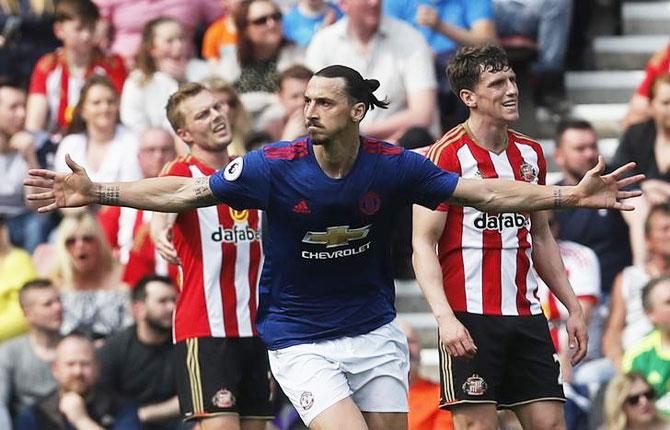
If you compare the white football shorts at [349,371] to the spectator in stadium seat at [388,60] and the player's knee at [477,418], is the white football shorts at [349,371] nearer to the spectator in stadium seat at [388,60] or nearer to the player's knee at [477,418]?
the player's knee at [477,418]

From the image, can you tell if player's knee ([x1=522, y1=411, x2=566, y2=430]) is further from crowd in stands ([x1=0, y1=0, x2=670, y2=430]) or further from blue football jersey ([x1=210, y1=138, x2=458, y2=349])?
crowd in stands ([x1=0, y1=0, x2=670, y2=430])

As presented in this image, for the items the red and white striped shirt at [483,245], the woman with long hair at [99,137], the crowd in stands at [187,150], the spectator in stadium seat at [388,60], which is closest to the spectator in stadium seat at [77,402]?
the crowd in stands at [187,150]

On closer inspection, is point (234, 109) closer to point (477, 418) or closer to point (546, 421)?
point (477, 418)

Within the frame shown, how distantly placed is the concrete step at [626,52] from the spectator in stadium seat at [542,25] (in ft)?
2.70

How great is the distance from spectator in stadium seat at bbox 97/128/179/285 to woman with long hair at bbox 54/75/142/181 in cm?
22

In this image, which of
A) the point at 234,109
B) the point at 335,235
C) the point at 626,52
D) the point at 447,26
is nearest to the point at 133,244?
the point at 234,109

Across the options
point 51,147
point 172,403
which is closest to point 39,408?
point 172,403

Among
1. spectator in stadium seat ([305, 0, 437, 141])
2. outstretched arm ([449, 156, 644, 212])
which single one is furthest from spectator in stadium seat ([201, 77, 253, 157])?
outstretched arm ([449, 156, 644, 212])

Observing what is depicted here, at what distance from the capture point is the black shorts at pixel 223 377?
33.2 feet

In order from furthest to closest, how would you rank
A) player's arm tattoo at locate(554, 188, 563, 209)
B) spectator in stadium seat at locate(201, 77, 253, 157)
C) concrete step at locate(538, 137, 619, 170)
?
1. concrete step at locate(538, 137, 619, 170)
2. spectator in stadium seat at locate(201, 77, 253, 157)
3. player's arm tattoo at locate(554, 188, 563, 209)

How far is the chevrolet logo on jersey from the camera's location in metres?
8.95

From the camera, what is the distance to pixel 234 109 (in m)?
12.9

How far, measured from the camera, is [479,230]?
9469mm

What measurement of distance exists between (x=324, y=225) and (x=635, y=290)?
4456 millimetres
